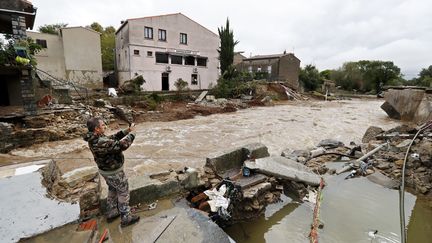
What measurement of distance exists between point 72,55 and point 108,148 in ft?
78.2

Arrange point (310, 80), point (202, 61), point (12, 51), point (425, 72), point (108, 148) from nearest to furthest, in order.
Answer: point (108, 148)
point (12, 51)
point (202, 61)
point (310, 80)
point (425, 72)

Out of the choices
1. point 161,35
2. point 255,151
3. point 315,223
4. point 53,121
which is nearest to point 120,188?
point 255,151

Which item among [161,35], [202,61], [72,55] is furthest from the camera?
[202,61]

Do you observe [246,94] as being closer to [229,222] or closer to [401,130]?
[401,130]

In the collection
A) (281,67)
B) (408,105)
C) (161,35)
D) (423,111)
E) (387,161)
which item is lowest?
(387,161)

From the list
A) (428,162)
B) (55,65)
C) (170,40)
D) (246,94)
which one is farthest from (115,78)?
(428,162)

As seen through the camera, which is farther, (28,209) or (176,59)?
(176,59)

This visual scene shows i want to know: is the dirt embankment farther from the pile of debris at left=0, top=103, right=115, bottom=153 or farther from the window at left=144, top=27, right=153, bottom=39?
the window at left=144, top=27, right=153, bottom=39

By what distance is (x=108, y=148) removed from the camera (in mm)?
2814

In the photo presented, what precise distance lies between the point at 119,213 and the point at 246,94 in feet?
78.3

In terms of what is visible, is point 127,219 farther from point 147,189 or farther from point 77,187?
point 77,187

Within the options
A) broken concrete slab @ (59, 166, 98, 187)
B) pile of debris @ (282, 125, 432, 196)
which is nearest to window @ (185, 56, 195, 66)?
pile of debris @ (282, 125, 432, 196)

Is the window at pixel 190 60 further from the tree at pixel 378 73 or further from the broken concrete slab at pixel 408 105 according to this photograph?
the tree at pixel 378 73

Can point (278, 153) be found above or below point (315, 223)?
below
